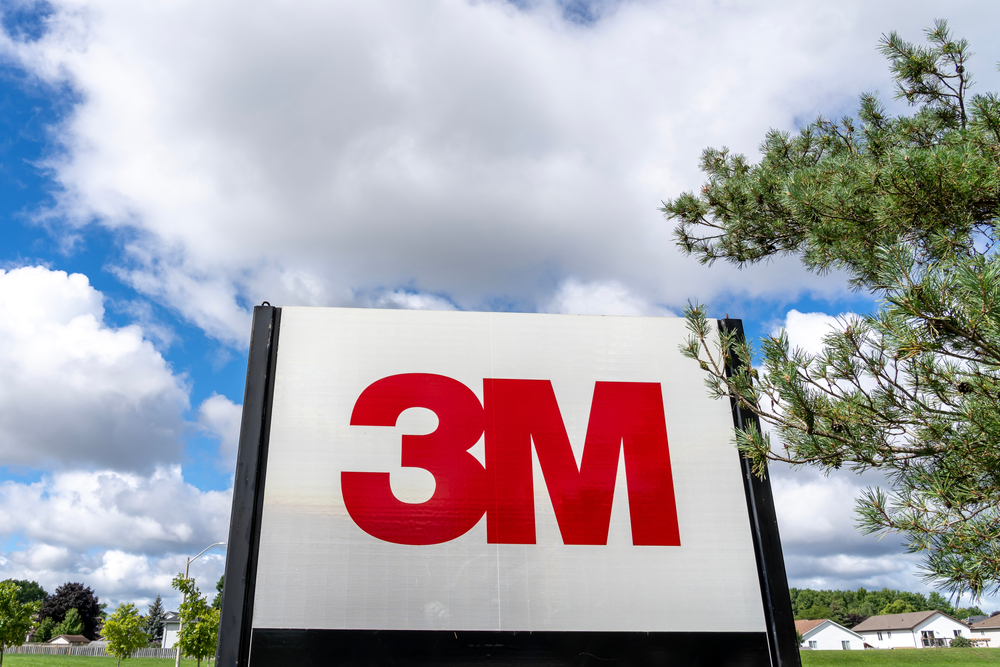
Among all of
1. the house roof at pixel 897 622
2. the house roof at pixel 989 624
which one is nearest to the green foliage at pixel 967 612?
the house roof at pixel 897 622

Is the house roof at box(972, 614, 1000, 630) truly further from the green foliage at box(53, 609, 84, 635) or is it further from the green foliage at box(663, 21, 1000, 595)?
the green foliage at box(53, 609, 84, 635)

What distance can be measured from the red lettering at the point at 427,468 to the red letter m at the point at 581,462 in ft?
0.53

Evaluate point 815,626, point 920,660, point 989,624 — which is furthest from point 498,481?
point 989,624

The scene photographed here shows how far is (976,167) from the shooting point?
140 inches

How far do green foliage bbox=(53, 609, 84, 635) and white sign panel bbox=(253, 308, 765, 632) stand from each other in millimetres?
64414

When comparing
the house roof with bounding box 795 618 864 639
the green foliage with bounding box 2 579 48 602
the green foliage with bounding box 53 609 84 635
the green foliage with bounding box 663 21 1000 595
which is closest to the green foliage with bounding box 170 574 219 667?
the green foliage with bounding box 663 21 1000 595

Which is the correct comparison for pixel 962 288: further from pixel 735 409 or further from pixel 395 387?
pixel 395 387

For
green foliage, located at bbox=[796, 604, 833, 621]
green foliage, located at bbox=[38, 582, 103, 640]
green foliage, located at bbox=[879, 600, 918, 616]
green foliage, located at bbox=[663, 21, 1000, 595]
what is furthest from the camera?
green foliage, located at bbox=[796, 604, 833, 621]

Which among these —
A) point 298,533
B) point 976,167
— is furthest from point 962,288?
point 298,533

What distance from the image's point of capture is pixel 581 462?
4.86 metres

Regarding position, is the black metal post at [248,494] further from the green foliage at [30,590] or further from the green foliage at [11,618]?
the green foliage at [30,590]

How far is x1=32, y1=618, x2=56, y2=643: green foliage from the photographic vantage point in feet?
161

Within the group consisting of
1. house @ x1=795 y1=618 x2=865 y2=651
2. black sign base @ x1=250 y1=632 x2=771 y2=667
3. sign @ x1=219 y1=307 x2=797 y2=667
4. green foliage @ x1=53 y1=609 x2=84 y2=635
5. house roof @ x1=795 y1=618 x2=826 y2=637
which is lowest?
house @ x1=795 y1=618 x2=865 y2=651

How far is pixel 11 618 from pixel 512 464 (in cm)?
2230
